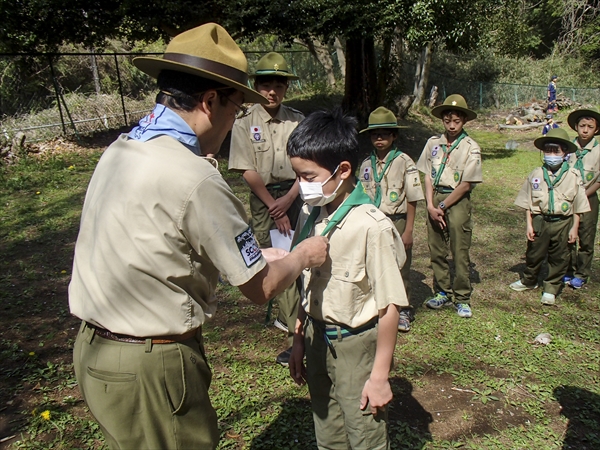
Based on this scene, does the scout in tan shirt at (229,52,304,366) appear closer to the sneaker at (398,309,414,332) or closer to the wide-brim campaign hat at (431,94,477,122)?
the sneaker at (398,309,414,332)

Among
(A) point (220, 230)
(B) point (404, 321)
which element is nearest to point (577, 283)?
(B) point (404, 321)

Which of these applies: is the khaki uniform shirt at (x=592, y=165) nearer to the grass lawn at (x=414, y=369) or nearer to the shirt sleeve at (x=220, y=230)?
the grass lawn at (x=414, y=369)

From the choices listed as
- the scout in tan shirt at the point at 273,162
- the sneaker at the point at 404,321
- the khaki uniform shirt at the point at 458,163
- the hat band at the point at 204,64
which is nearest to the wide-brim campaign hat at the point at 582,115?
the khaki uniform shirt at the point at 458,163

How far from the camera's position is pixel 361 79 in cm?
1232

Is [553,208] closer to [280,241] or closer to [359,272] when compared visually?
[280,241]

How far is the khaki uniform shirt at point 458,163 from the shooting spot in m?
4.54

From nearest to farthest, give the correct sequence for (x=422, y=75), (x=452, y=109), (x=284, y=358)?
(x=284, y=358)
(x=452, y=109)
(x=422, y=75)

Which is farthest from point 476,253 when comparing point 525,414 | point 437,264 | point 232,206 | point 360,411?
point 232,206

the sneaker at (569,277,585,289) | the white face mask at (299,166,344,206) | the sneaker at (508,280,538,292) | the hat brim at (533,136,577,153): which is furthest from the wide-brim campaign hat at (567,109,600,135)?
the white face mask at (299,166,344,206)

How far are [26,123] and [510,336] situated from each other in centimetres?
1046

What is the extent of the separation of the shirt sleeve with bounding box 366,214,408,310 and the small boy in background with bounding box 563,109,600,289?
4.12 meters

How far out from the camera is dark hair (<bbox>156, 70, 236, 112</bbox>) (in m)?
1.78

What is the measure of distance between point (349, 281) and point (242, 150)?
206 cm

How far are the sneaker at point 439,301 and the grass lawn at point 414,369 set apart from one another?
105mm
